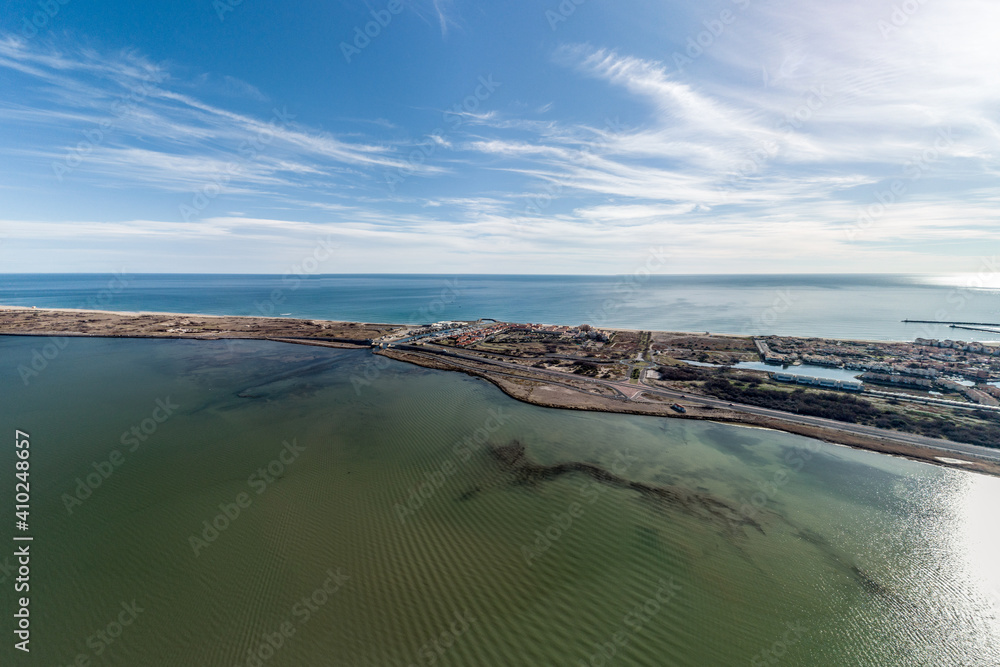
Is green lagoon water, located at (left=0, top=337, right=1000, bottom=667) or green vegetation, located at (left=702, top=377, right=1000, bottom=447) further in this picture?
green vegetation, located at (left=702, top=377, right=1000, bottom=447)

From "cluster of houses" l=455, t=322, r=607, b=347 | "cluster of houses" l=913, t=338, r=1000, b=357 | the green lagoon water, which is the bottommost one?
the green lagoon water

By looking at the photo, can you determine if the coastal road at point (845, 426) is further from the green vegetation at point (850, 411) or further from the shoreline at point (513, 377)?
the green vegetation at point (850, 411)

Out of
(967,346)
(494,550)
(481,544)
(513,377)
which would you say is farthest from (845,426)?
(967,346)

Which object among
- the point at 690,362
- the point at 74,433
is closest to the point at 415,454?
the point at 74,433


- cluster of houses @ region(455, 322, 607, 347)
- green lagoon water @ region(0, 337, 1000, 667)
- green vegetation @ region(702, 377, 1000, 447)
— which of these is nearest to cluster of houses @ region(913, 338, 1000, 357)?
green vegetation @ region(702, 377, 1000, 447)

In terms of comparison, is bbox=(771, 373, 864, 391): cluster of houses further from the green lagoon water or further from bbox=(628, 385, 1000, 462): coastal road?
the green lagoon water

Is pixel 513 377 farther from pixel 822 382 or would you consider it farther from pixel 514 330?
pixel 822 382

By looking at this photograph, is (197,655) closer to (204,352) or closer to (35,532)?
(35,532)

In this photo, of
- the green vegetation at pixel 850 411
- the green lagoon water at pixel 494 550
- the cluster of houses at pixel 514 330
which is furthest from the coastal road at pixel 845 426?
the cluster of houses at pixel 514 330
